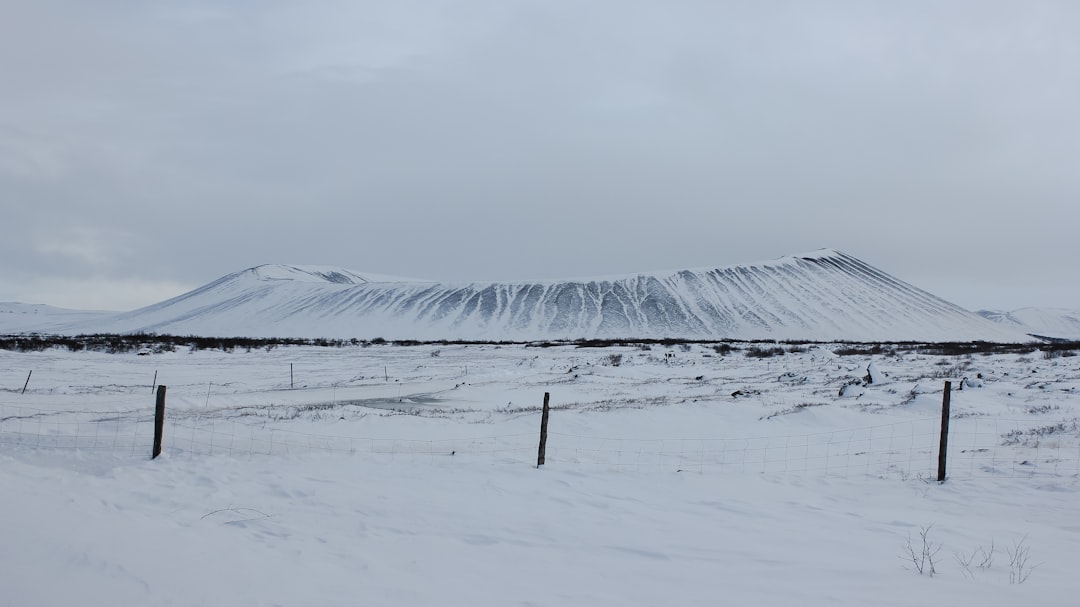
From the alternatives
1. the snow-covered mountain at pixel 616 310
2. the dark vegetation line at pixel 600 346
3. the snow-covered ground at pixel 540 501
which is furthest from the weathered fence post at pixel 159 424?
the snow-covered mountain at pixel 616 310

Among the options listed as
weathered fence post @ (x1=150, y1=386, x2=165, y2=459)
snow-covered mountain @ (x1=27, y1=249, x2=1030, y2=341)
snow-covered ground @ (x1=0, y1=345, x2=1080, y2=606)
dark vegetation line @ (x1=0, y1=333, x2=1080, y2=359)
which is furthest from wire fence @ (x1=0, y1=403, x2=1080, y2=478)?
snow-covered mountain @ (x1=27, y1=249, x2=1030, y2=341)

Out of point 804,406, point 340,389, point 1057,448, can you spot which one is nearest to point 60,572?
point 1057,448

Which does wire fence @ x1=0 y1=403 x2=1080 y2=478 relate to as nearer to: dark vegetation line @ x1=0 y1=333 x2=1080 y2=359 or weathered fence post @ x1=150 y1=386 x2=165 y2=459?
weathered fence post @ x1=150 y1=386 x2=165 y2=459

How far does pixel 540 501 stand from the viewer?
10.3 meters

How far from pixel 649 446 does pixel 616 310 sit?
108181 millimetres

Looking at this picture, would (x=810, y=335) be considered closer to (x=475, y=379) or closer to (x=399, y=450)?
(x=475, y=379)

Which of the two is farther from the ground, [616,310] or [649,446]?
[616,310]

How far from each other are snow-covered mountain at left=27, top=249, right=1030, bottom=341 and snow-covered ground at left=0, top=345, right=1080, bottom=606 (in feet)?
299

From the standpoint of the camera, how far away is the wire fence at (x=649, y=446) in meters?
12.9

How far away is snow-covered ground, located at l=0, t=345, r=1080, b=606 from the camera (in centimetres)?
647

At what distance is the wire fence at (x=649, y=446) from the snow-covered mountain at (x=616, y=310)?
9303 centimetres

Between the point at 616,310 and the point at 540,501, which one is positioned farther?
the point at 616,310

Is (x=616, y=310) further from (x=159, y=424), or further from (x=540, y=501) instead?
(x=540, y=501)

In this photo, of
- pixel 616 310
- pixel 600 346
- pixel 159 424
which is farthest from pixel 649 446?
pixel 616 310
